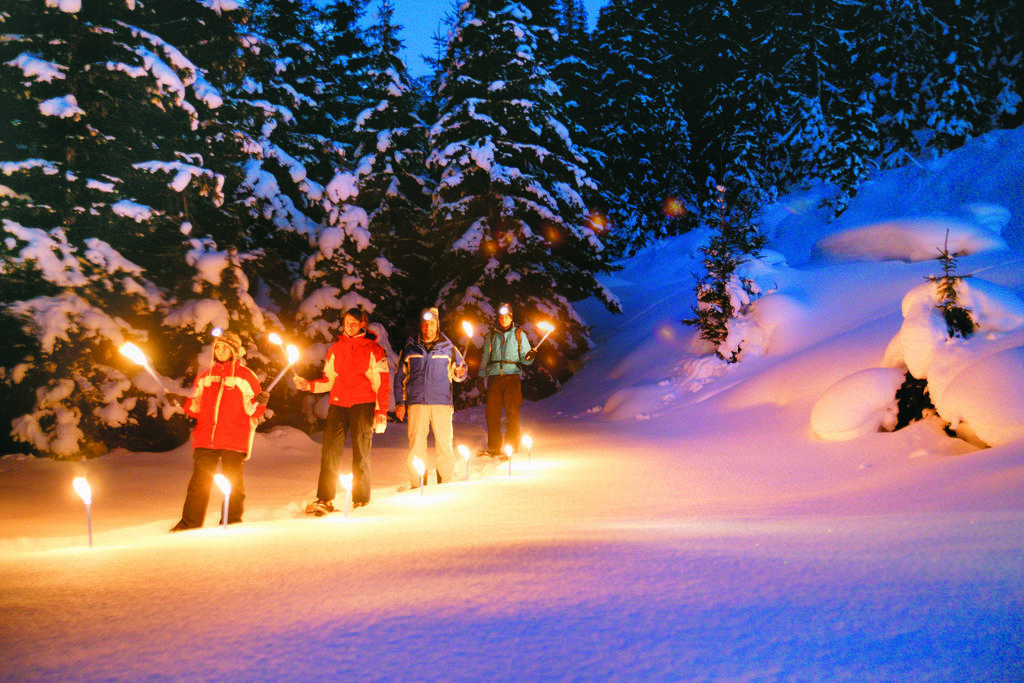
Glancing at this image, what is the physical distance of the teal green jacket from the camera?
10.8 m

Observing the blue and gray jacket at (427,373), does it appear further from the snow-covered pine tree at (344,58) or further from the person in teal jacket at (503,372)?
the snow-covered pine tree at (344,58)

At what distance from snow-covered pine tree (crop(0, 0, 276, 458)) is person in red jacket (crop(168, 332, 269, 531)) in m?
5.27

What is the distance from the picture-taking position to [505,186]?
1945 cm

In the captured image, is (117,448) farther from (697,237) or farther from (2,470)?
(697,237)

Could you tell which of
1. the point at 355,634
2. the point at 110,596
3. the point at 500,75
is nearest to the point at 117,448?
the point at 110,596

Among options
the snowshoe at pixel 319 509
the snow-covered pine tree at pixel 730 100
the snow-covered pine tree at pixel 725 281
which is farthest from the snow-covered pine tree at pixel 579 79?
the snowshoe at pixel 319 509

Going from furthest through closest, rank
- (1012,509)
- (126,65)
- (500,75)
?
1. (500,75)
2. (126,65)
3. (1012,509)

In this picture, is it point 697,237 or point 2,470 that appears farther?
point 697,237

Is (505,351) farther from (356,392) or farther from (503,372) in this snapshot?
(356,392)

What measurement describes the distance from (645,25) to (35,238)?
31809 mm

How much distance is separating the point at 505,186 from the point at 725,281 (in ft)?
21.1

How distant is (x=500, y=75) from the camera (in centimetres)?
1997

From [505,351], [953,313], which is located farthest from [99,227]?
[953,313]

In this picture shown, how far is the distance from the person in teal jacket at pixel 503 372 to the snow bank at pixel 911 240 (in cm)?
1067
